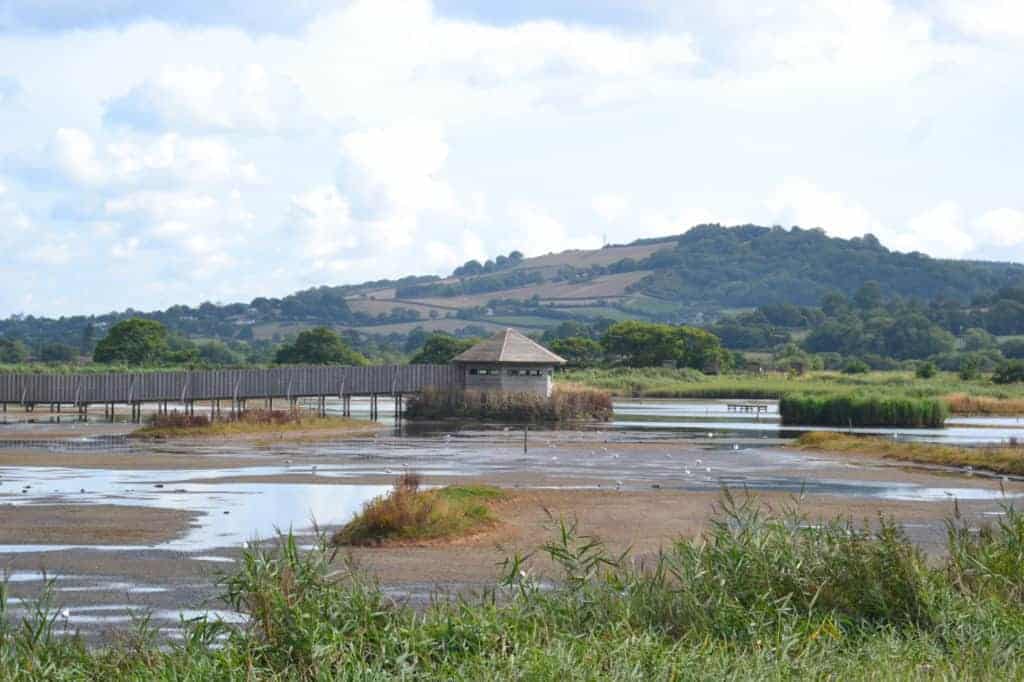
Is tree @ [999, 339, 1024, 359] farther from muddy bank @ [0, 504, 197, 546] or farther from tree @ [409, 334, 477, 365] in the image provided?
muddy bank @ [0, 504, 197, 546]

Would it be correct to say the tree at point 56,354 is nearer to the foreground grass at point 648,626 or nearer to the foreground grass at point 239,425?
the foreground grass at point 239,425

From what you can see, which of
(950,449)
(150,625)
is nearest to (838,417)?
(950,449)

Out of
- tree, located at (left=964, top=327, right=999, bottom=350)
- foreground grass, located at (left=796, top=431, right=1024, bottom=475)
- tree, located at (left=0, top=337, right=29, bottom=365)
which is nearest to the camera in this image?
foreground grass, located at (left=796, top=431, right=1024, bottom=475)

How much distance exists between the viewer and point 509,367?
76438 millimetres

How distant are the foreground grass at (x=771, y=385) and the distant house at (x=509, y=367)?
2194 cm

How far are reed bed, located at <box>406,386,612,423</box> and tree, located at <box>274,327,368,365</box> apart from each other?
155ft

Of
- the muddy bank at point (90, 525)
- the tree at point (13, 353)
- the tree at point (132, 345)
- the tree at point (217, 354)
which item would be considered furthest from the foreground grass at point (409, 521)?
the tree at point (217, 354)

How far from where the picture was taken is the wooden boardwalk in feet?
220

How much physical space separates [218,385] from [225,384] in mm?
390

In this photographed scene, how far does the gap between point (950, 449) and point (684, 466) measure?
9.72 metres

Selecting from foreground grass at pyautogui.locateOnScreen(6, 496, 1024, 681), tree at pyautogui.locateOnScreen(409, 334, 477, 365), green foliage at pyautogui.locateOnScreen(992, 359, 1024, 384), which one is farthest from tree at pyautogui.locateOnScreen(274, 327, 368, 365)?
foreground grass at pyautogui.locateOnScreen(6, 496, 1024, 681)

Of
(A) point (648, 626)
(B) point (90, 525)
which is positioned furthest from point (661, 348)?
(A) point (648, 626)

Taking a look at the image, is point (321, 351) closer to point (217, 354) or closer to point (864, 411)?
point (217, 354)

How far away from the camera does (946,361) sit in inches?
6216
